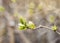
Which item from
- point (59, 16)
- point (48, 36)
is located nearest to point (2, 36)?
point (48, 36)

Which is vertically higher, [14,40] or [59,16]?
[59,16]

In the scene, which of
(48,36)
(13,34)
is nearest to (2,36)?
(13,34)

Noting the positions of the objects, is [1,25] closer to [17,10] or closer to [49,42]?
[17,10]

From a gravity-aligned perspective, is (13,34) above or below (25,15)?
below

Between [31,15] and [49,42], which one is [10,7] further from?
[49,42]

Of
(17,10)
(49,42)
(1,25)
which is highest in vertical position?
(17,10)
